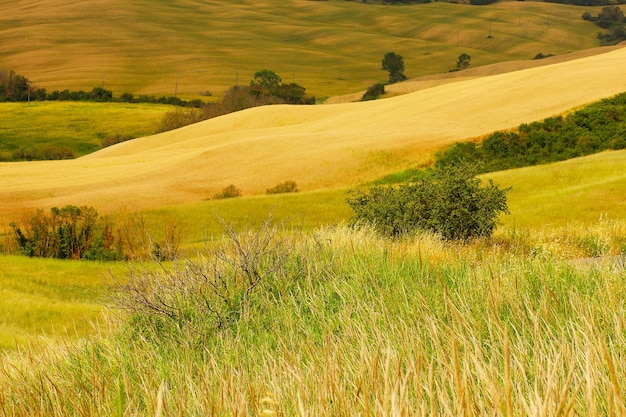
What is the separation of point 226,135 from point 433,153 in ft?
93.8

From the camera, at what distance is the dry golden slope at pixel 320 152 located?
42.0 meters

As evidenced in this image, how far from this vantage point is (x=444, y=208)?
19.8 metres

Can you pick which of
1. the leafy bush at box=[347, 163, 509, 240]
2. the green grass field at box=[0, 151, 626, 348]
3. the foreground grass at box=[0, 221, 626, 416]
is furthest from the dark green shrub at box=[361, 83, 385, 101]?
the foreground grass at box=[0, 221, 626, 416]

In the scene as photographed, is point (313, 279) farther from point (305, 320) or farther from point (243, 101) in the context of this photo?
point (243, 101)

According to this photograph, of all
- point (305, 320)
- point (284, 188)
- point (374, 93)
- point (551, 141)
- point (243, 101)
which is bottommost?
point (284, 188)

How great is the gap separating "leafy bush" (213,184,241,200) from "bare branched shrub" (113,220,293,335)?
29.0 m

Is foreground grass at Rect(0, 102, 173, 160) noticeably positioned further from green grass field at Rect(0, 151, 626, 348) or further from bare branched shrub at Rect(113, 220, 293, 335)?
bare branched shrub at Rect(113, 220, 293, 335)

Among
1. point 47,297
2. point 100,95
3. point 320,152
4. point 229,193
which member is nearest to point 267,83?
point 100,95

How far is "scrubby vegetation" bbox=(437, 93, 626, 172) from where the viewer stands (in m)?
41.1

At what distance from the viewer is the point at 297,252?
36.8ft

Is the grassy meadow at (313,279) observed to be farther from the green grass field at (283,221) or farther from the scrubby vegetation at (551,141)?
the scrubby vegetation at (551,141)

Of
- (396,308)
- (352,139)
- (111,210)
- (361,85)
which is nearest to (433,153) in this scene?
(352,139)

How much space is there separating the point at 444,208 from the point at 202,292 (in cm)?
1112

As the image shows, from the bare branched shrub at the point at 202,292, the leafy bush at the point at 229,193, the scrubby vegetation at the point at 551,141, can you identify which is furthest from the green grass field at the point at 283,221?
the leafy bush at the point at 229,193
